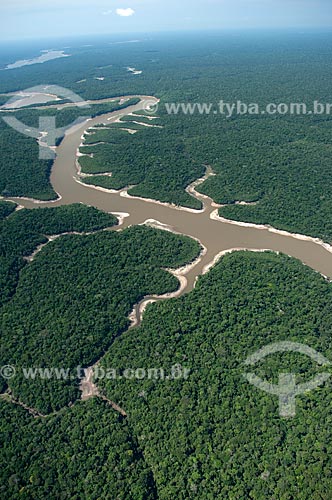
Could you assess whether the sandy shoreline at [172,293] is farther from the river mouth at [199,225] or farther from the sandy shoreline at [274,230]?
the sandy shoreline at [274,230]

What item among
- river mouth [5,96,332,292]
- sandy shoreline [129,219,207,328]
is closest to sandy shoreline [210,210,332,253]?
river mouth [5,96,332,292]

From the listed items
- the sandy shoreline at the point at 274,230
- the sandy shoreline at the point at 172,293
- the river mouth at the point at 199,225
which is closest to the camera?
the sandy shoreline at the point at 172,293

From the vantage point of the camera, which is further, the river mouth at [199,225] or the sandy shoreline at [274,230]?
the sandy shoreline at [274,230]

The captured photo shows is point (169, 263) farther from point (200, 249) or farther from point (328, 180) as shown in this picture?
point (328, 180)

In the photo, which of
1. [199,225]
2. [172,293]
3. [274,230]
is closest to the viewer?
[172,293]

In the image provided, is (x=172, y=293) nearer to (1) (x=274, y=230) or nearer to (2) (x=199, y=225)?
(2) (x=199, y=225)

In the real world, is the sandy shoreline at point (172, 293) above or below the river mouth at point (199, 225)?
below

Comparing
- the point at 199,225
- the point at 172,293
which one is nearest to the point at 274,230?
the point at 199,225

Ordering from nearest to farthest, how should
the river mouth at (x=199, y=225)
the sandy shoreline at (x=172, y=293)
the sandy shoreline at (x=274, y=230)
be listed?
the sandy shoreline at (x=172, y=293)
the river mouth at (x=199, y=225)
the sandy shoreline at (x=274, y=230)

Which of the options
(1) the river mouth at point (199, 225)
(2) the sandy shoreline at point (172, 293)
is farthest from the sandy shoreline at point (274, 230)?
(2) the sandy shoreline at point (172, 293)
